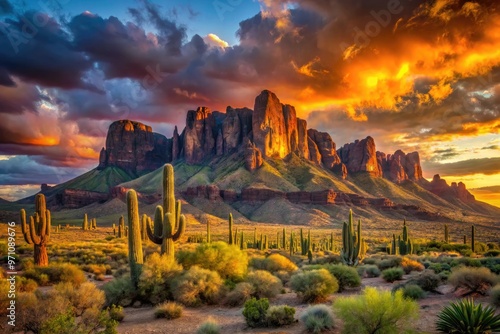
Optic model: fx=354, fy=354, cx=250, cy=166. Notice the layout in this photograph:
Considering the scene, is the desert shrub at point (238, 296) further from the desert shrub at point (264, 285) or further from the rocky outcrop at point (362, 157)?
the rocky outcrop at point (362, 157)

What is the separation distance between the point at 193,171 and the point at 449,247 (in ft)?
412

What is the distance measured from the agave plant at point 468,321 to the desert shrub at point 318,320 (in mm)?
3262

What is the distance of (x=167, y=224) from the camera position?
19.6 metres

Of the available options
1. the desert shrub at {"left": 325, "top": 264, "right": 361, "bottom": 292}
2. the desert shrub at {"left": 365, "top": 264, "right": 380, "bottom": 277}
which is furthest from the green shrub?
the desert shrub at {"left": 365, "top": 264, "right": 380, "bottom": 277}

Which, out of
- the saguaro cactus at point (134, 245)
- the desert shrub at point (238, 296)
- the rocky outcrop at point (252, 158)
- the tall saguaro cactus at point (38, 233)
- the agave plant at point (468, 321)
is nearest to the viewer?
the agave plant at point (468, 321)

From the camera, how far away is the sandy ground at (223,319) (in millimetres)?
12227

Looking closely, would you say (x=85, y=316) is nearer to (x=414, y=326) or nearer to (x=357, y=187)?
(x=414, y=326)

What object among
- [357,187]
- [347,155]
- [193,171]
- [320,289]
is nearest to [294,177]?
[357,187]

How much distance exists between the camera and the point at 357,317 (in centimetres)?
984

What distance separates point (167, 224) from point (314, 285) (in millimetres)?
8546

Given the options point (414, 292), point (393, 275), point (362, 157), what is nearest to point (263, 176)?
point (362, 157)

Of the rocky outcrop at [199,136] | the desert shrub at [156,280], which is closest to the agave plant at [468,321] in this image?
the desert shrub at [156,280]

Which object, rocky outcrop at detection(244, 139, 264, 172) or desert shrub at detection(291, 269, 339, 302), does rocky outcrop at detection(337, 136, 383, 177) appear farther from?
desert shrub at detection(291, 269, 339, 302)

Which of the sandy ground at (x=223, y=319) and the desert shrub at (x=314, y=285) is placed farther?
the desert shrub at (x=314, y=285)
